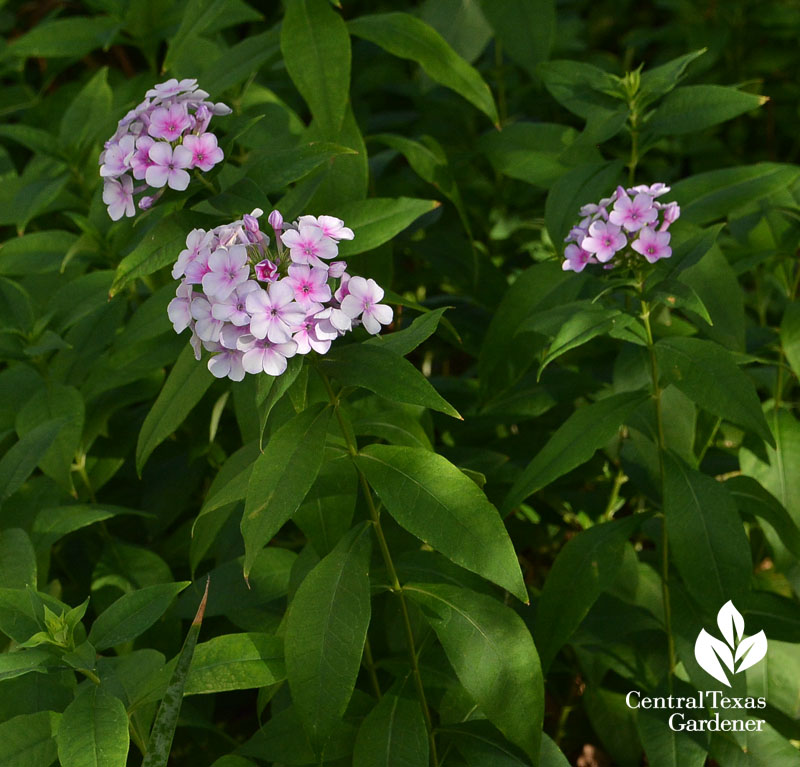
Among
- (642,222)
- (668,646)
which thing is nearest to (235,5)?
(642,222)

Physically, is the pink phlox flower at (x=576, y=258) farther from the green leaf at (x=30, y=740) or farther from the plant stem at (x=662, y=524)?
the green leaf at (x=30, y=740)

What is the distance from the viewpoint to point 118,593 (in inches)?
87.0

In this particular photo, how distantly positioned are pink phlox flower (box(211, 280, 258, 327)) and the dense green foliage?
0.41 ft

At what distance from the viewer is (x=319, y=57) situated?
2.23 meters

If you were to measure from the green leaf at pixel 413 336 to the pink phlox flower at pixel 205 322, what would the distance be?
0.89 ft

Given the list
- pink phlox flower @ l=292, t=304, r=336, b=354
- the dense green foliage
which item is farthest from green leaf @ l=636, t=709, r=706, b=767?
pink phlox flower @ l=292, t=304, r=336, b=354

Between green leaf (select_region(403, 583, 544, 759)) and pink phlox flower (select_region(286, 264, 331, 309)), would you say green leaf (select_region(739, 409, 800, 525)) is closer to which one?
green leaf (select_region(403, 583, 544, 759))

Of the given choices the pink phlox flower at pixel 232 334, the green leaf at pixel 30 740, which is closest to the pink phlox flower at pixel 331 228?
the pink phlox flower at pixel 232 334

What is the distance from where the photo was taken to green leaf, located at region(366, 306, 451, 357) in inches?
60.7

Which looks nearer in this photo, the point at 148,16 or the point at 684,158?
the point at 148,16

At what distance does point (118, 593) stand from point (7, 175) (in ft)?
5.01

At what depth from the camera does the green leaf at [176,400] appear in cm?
184

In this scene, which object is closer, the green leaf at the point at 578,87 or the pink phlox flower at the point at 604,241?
the pink phlox flower at the point at 604,241

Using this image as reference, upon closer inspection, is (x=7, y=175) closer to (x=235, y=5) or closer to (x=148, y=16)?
(x=148, y=16)
